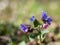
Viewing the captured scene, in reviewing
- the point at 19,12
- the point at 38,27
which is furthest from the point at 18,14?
the point at 38,27

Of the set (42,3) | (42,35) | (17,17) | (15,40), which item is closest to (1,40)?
(15,40)

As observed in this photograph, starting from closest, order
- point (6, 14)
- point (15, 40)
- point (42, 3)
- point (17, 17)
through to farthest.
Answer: point (15, 40), point (17, 17), point (6, 14), point (42, 3)

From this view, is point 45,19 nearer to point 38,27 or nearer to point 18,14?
point 38,27

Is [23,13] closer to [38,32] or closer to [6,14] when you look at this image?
[6,14]

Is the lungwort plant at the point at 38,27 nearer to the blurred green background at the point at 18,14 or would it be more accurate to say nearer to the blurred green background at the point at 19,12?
the blurred green background at the point at 18,14

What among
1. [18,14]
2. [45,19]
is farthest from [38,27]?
[18,14]

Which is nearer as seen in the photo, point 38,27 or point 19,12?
point 38,27

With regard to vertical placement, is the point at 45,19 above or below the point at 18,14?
above

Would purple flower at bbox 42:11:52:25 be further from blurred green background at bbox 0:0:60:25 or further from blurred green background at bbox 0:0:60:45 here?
blurred green background at bbox 0:0:60:25

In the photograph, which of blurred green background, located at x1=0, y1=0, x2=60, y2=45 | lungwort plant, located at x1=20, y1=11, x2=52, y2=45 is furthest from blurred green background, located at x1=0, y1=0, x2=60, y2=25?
lungwort plant, located at x1=20, y1=11, x2=52, y2=45

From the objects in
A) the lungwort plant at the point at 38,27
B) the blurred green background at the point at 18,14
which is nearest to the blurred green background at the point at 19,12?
the blurred green background at the point at 18,14

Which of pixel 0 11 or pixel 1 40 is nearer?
pixel 1 40
